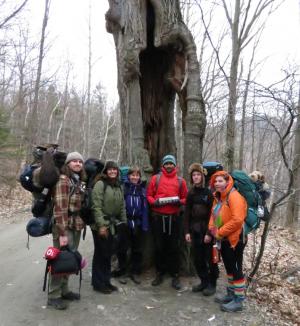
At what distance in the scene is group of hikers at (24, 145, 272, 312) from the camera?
443cm

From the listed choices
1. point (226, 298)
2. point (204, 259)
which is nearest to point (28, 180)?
point (204, 259)

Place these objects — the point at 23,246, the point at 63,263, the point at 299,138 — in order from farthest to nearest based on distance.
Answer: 1. the point at 299,138
2. the point at 23,246
3. the point at 63,263

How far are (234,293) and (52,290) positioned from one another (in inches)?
97.8

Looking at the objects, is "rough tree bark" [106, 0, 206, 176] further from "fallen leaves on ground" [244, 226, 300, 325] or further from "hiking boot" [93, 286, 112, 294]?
"fallen leaves on ground" [244, 226, 300, 325]

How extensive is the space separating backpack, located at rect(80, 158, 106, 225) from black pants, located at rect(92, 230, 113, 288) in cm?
29

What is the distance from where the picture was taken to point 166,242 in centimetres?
546

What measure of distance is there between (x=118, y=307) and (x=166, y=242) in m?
1.33

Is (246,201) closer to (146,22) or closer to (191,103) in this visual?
(191,103)

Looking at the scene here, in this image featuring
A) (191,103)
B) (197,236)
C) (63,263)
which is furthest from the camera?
(191,103)

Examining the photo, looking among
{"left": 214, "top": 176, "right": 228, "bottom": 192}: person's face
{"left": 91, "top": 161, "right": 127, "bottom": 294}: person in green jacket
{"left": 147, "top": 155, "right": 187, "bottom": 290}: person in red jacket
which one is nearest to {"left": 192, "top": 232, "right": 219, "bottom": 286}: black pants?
{"left": 147, "top": 155, "right": 187, "bottom": 290}: person in red jacket

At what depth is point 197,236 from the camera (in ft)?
16.6

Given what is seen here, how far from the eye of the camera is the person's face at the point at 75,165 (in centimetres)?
451

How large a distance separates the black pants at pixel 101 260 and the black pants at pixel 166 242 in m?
0.83

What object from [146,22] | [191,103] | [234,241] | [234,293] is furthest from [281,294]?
[146,22]
